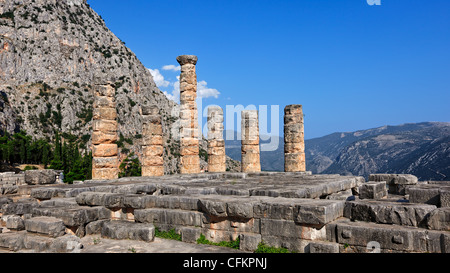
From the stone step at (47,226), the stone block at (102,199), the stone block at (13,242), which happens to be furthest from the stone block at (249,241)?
the stone block at (13,242)

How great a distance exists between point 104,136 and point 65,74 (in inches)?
2408

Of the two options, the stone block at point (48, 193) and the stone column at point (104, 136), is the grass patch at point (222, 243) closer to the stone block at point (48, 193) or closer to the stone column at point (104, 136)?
the stone block at point (48, 193)

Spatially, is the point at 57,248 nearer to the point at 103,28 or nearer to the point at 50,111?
the point at 50,111

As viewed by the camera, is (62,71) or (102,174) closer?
(102,174)

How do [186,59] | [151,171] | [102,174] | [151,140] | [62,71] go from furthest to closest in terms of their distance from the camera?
1. [62,71]
2. [186,59]
3. [151,140]
4. [151,171]
5. [102,174]

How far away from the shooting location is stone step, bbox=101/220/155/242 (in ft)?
22.4

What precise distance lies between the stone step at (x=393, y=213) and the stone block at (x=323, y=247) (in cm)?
84

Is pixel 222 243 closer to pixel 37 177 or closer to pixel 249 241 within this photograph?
pixel 249 241

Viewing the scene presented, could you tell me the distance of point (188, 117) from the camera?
792 inches

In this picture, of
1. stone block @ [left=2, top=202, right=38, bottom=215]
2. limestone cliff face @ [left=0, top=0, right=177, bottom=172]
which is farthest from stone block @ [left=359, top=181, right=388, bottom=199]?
limestone cliff face @ [left=0, top=0, right=177, bottom=172]

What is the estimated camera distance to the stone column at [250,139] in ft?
62.3

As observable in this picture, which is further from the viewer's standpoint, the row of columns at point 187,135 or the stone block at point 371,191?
the row of columns at point 187,135

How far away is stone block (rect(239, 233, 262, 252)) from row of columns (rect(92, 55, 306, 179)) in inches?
488

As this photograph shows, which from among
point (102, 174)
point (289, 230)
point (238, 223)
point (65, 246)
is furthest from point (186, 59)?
point (289, 230)
